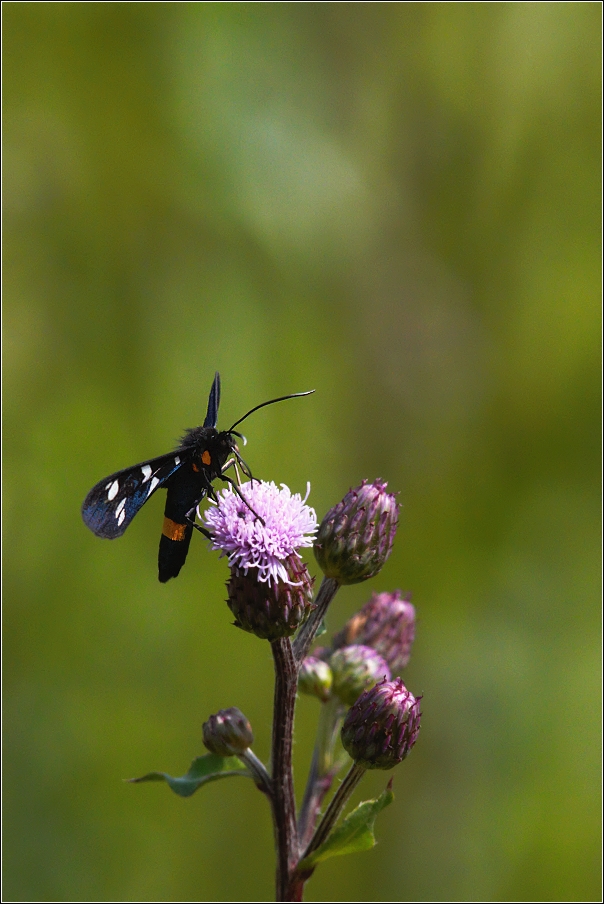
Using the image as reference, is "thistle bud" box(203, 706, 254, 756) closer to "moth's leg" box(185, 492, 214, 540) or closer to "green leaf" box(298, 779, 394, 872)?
"green leaf" box(298, 779, 394, 872)

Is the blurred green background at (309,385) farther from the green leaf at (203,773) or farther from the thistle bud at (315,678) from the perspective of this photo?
the green leaf at (203,773)

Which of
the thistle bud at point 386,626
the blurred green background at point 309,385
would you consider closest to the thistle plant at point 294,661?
the thistle bud at point 386,626

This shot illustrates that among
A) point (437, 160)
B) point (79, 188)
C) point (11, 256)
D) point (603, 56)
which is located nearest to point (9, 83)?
point (79, 188)

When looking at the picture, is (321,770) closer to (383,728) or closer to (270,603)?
(383,728)

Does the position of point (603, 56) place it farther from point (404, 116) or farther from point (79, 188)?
point (79, 188)

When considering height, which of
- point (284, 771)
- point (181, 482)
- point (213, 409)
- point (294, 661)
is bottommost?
point (284, 771)

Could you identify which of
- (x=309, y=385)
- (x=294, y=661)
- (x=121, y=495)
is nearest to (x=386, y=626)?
(x=294, y=661)

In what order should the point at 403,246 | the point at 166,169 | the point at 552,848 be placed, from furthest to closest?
the point at 403,246 < the point at 166,169 < the point at 552,848
